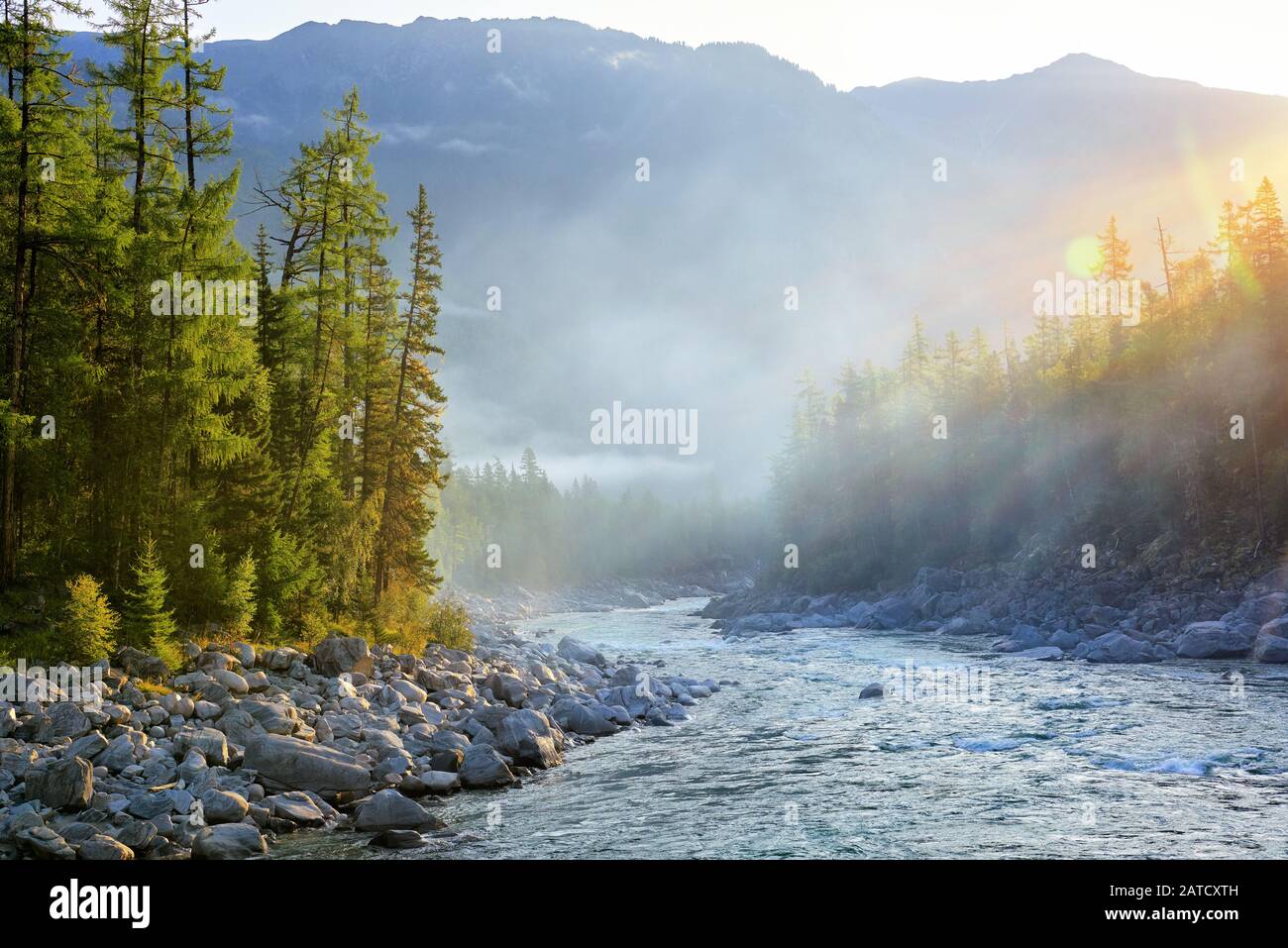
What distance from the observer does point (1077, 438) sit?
64250 millimetres

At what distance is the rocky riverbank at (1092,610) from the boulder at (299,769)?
31276 millimetres

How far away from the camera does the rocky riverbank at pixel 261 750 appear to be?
1318 cm

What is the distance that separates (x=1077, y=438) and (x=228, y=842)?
66.0m

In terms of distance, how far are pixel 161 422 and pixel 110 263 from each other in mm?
4623

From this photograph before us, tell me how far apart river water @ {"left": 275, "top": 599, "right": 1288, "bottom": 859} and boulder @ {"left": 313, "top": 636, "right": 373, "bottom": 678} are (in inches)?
283

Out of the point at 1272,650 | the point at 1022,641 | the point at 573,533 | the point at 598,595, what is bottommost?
the point at 598,595

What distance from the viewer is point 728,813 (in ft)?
50.7

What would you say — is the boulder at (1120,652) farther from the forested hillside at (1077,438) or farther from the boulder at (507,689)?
the boulder at (507,689)

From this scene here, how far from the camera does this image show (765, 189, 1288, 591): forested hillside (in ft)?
159

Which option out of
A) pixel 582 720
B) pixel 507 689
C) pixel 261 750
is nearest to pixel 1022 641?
pixel 582 720

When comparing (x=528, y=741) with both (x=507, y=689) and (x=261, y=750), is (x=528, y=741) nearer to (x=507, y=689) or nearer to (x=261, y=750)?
(x=507, y=689)

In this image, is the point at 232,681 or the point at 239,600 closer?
the point at 232,681

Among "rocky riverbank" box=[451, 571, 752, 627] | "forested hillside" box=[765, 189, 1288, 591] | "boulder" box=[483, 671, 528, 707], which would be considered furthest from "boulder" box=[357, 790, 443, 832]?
"rocky riverbank" box=[451, 571, 752, 627]

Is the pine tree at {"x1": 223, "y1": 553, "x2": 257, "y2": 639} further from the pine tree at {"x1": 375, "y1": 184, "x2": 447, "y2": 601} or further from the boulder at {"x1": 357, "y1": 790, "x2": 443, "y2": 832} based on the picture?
the boulder at {"x1": 357, "y1": 790, "x2": 443, "y2": 832}
